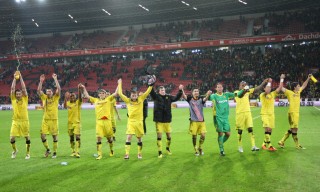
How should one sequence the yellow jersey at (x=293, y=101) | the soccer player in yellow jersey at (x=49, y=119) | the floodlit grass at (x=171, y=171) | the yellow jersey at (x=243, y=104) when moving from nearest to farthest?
the floodlit grass at (x=171, y=171) → the soccer player in yellow jersey at (x=49, y=119) → the yellow jersey at (x=243, y=104) → the yellow jersey at (x=293, y=101)

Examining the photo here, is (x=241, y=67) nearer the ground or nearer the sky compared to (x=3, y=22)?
nearer the ground

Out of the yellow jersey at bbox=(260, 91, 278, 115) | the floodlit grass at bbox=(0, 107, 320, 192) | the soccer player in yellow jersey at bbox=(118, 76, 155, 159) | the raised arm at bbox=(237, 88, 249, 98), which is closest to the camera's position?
the floodlit grass at bbox=(0, 107, 320, 192)

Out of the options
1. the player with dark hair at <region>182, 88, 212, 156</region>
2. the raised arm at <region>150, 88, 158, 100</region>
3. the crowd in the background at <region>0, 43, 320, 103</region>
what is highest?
the crowd in the background at <region>0, 43, 320, 103</region>

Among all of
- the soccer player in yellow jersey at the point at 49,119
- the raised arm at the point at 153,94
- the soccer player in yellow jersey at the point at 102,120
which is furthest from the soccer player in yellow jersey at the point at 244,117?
the soccer player in yellow jersey at the point at 49,119

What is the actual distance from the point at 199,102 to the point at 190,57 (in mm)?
38781

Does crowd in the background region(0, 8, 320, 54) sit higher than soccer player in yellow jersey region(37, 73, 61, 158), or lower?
higher

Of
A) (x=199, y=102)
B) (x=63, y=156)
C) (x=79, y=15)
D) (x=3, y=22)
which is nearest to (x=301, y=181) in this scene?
(x=199, y=102)

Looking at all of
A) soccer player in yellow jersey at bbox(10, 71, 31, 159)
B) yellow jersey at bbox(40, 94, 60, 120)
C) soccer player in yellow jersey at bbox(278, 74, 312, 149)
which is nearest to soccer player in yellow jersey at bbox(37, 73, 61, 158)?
yellow jersey at bbox(40, 94, 60, 120)

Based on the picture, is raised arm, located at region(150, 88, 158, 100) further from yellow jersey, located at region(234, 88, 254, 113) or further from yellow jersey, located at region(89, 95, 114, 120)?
yellow jersey, located at region(234, 88, 254, 113)

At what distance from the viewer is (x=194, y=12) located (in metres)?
47.3

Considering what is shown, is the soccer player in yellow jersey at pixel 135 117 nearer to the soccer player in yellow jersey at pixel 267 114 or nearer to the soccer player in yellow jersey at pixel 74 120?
the soccer player in yellow jersey at pixel 74 120

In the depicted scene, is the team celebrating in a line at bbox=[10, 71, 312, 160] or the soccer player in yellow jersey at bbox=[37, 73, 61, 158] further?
the soccer player in yellow jersey at bbox=[37, 73, 61, 158]

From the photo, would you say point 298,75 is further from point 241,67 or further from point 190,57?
point 190,57

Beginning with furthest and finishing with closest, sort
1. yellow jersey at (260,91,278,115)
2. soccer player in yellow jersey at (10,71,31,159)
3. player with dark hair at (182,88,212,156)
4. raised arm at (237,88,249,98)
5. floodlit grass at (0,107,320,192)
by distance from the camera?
yellow jersey at (260,91,278,115)
soccer player in yellow jersey at (10,71,31,159)
player with dark hair at (182,88,212,156)
raised arm at (237,88,249,98)
floodlit grass at (0,107,320,192)
